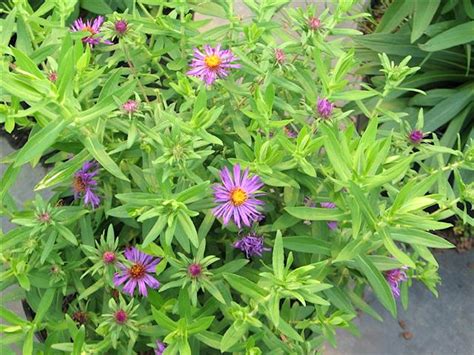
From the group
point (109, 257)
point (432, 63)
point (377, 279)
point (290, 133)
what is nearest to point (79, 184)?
point (109, 257)

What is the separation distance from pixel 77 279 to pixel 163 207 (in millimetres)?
271

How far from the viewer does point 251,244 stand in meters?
0.86

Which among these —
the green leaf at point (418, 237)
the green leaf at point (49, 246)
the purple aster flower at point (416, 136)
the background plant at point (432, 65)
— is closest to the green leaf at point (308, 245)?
the green leaf at point (418, 237)

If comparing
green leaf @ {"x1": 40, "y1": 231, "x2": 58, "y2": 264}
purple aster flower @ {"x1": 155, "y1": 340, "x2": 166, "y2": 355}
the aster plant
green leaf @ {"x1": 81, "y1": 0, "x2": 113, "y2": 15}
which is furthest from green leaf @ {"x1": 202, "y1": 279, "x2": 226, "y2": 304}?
green leaf @ {"x1": 81, "y1": 0, "x2": 113, "y2": 15}

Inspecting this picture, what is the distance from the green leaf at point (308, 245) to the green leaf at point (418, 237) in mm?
103

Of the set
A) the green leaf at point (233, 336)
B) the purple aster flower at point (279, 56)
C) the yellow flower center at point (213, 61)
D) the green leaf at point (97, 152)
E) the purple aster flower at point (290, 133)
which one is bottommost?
the green leaf at point (233, 336)

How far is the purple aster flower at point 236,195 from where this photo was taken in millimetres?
775

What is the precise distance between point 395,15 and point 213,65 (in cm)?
71

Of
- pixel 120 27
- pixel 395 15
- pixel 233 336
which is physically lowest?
pixel 233 336

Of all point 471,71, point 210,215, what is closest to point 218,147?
point 210,215

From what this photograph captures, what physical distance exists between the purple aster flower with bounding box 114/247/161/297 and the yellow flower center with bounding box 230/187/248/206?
150 mm

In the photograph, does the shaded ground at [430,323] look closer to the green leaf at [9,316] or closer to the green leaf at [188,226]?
the green leaf at [9,316]

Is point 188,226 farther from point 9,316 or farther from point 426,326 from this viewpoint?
point 426,326

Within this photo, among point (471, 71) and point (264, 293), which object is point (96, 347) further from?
point (471, 71)
